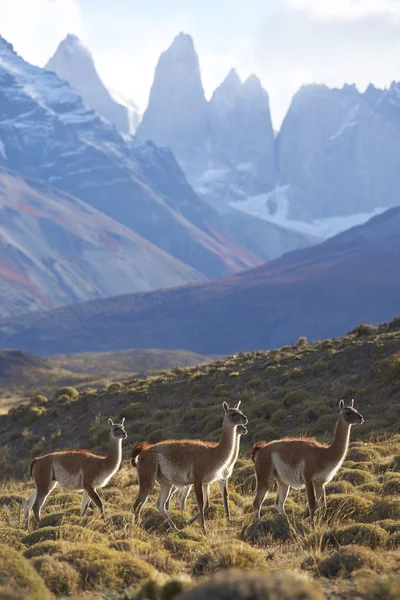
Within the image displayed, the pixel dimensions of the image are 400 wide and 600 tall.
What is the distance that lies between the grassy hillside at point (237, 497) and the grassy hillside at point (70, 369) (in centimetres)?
2080

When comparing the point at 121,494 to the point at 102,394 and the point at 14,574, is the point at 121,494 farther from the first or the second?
the point at 102,394

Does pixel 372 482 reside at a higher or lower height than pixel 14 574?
lower

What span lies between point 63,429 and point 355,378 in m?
11.5

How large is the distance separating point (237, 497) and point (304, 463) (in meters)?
3.63

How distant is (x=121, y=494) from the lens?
15.2 m

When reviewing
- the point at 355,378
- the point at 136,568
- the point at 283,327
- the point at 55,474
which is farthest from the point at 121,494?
the point at 283,327

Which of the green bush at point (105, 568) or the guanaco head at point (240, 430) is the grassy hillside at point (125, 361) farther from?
the green bush at point (105, 568)

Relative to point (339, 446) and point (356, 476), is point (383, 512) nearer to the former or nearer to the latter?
point (339, 446)

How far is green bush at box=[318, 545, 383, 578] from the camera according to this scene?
7676 millimetres

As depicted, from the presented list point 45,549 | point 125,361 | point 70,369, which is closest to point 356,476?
point 45,549

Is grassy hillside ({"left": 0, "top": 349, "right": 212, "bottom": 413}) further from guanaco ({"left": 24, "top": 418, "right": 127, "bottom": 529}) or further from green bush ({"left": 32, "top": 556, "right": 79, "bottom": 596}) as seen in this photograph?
green bush ({"left": 32, "top": 556, "right": 79, "bottom": 596})

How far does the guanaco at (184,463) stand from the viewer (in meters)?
11.0

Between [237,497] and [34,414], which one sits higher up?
[34,414]

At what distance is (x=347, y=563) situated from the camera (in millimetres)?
7758
